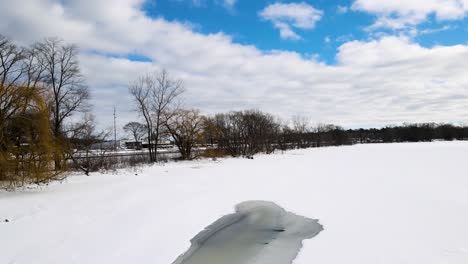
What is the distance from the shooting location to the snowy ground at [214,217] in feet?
21.4

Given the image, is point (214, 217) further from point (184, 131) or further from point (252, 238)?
point (184, 131)

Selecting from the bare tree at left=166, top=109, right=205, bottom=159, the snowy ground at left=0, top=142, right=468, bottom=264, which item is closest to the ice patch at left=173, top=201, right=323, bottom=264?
the snowy ground at left=0, top=142, right=468, bottom=264

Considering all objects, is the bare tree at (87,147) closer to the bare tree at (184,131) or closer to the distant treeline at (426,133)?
the bare tree at (184,131)

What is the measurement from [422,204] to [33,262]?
1017 centimetres

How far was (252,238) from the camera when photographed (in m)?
8.00

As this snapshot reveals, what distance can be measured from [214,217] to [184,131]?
24.6 meters

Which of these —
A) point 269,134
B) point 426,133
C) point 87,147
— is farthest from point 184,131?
point 426,133

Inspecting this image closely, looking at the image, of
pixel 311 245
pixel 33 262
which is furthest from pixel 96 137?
pixel 311 245

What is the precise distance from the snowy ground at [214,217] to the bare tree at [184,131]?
700 inches

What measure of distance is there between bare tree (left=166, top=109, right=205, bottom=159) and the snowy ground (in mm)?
17780

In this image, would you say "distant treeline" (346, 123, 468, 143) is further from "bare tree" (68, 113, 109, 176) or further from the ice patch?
the ice patch

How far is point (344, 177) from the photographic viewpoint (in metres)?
17.2

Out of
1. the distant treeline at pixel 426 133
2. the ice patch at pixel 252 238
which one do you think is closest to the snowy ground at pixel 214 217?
the ice patch at pixel 252 238

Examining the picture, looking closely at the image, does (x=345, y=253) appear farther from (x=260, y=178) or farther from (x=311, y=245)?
(x=260, y=178)
